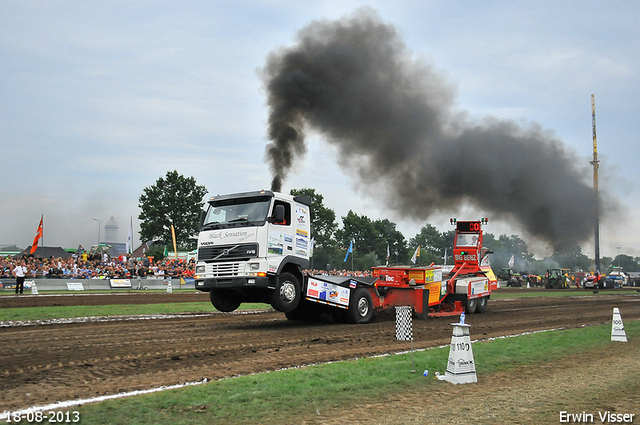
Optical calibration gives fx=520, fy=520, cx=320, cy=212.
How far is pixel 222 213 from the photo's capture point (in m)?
13.7

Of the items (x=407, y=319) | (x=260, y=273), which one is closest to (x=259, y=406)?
(x=407, y=319)

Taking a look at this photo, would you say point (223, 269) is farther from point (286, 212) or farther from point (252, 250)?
point (286, 212)

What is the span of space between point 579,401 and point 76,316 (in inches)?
598

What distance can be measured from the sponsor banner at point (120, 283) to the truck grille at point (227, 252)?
25277 mm

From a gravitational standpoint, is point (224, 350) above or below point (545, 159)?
below

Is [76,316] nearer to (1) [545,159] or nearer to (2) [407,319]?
(2) [407,319]

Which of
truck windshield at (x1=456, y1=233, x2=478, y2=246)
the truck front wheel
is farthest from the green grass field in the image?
truck windshield at (x1=456, y1=233, x2=478, y2=246)

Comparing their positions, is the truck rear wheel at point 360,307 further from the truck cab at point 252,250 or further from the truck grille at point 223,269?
the truck grille at point 223,269

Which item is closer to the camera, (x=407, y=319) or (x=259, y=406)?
(x=259, y=406)

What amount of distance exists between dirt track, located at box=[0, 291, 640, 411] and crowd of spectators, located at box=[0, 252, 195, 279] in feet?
74.5

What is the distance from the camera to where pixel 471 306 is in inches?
786

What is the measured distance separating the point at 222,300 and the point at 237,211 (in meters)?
2.58

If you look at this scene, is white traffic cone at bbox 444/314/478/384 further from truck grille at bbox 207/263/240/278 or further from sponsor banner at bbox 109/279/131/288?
sponsor banner at bbox 109/279/131/288

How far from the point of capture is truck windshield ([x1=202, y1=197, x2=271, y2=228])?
13.2 m
